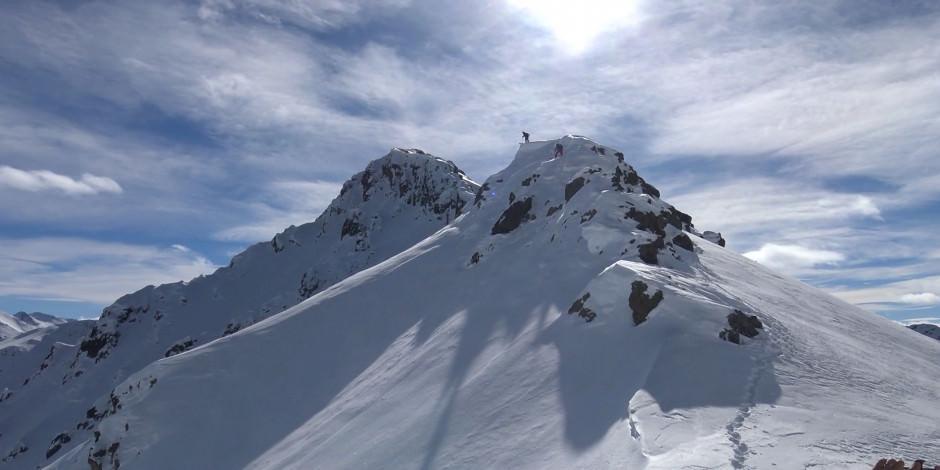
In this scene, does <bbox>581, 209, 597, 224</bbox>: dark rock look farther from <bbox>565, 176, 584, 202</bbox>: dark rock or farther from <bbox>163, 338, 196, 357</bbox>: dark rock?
<bbox>163, 338, 196, 357</bbox>: dark rock

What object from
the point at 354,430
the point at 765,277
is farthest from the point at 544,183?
the point at 354,430

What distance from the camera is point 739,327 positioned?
20.3 metres

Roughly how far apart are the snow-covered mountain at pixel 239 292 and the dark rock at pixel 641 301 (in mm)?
88332

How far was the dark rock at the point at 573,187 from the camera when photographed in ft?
145

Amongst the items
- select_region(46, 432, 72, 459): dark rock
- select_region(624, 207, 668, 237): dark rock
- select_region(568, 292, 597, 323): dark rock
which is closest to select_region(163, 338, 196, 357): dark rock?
select_region(46, 432, 72, 459): dark rock

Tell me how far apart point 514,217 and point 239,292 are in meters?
112

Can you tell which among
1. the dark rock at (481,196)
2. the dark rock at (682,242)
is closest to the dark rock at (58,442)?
the dark rock at (481,196)

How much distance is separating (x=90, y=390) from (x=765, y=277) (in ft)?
505

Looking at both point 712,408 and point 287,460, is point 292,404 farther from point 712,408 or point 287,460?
point 712,408

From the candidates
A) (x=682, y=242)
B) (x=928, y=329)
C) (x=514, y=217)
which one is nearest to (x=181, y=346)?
(x=514, y=217)

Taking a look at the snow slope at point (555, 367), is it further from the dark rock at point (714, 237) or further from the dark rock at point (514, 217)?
the dark rock at point (714, 237)

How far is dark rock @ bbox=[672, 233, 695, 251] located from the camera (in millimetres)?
32909

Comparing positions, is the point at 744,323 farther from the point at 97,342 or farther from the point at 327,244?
the point at 97,342

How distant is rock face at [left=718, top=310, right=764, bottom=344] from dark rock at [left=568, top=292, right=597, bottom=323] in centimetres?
585
